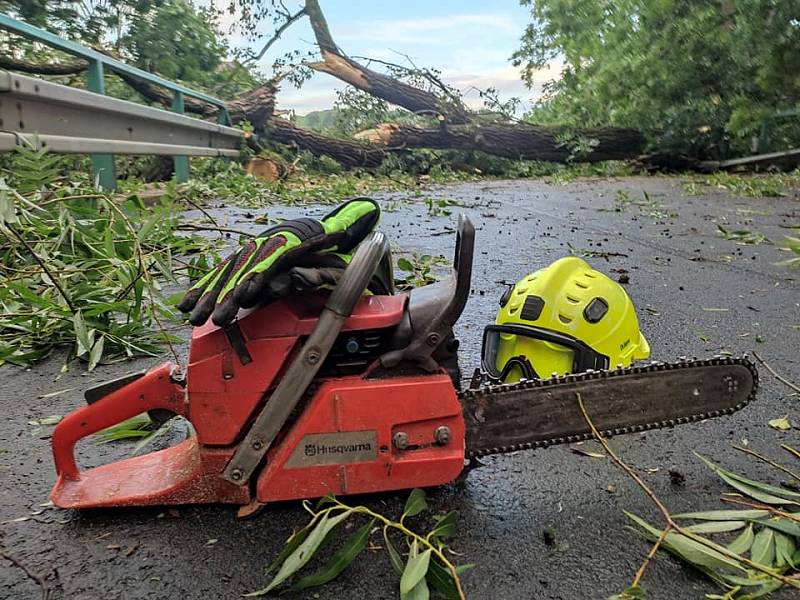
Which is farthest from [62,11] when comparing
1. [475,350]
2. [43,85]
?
[475,350]

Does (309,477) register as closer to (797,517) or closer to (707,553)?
(707,553)

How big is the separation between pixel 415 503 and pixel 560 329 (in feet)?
2.31

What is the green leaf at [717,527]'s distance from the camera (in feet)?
4.38

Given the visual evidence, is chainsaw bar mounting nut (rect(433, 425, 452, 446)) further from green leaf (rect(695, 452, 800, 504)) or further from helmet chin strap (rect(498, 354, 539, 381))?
green leaf (rect(695, 452, 800, 504))

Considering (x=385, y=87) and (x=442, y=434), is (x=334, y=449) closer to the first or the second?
(x=442, y=434)

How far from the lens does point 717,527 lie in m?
1.35

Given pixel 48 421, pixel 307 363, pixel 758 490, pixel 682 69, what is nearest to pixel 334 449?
pixel 307 363

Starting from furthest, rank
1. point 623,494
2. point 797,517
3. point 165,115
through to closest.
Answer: point 165,115, point 623,494, point 797,517

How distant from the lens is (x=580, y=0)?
14.4 meters

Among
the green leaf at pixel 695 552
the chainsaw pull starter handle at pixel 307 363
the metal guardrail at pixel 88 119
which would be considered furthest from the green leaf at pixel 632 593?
the metal guardrail at pixel 88 119

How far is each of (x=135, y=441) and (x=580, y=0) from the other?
49.9 ft

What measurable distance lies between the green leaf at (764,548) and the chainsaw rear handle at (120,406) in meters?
1.23

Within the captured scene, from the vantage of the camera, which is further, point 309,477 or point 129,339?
point 129,339

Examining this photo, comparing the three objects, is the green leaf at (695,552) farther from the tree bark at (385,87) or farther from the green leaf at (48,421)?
the tree bark at (385,87)
